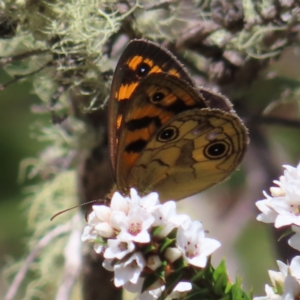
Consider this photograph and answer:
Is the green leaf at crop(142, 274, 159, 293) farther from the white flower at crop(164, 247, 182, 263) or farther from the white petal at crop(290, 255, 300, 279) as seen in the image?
the white petal at crop(290, 255, 300, 279)

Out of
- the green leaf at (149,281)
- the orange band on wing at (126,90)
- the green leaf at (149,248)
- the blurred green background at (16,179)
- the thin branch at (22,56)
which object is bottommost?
the blurred green background at (16,179)

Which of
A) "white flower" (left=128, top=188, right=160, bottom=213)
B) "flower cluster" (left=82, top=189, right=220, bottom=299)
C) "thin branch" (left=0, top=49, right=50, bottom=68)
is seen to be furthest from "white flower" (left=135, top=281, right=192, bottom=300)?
"thin branch" (left=0, top=49, right=50, bottom=68)

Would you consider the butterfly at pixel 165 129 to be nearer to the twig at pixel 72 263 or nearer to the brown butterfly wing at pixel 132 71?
the brown butterfly wing at pixel 132 71

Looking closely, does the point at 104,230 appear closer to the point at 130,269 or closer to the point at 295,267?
the point at 130,269

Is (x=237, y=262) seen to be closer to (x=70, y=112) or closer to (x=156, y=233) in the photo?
(x=70, y=112)

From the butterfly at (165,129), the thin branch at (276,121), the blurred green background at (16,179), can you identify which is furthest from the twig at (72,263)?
the blurred green background at (16,179)

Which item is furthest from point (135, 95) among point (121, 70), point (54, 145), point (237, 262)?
point (237, 262)

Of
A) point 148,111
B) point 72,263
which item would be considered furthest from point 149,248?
point 72,263
